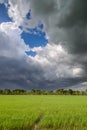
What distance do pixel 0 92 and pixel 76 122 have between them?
463 feet

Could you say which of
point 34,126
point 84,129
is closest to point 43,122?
point 34,126

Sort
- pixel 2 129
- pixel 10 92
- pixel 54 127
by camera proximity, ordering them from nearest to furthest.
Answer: pixel 2 129
pixel 54 127
pixel 10 92

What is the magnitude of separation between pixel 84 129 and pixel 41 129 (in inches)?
99.1

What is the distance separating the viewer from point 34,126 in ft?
48.9

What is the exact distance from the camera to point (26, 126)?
14578mm

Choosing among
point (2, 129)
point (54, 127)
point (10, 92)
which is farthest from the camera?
point (10, 92)

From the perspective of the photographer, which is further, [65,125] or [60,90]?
[60,90]

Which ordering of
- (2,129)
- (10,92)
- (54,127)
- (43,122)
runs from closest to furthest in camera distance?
(2,129) < (54,127) < (43,122) < (10,92)

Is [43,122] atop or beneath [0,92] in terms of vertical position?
beneath

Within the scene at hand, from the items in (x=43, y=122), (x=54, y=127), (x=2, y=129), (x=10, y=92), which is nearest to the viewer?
(x=2, y=129)

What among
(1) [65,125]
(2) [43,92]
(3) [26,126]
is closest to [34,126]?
(3) [26,126]

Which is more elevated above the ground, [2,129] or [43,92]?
[43,92]

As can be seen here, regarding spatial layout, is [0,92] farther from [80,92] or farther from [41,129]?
[41,129]

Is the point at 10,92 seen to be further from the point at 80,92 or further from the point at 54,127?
the point at 54,127
